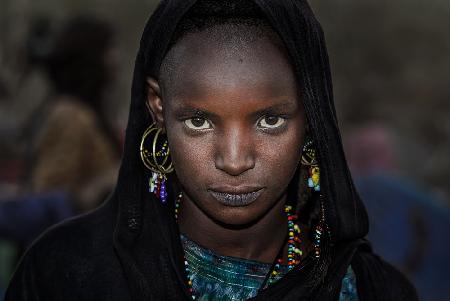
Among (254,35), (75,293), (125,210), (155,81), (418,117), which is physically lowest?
(418,117)

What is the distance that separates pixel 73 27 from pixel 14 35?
511 cm

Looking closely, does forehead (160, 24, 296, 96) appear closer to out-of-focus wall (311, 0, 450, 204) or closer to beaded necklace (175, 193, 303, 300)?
beaded necklace (175, 193, 303, 300)

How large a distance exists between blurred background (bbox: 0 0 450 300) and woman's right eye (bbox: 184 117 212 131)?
167cm

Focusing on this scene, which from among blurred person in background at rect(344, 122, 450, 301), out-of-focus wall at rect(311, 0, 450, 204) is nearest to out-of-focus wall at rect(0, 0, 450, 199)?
out-of-focus wall at rect(311, 0, 450, 204)

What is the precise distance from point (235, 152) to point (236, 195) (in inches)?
5.6

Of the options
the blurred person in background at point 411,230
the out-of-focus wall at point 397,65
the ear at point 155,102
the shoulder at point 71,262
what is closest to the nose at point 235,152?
the ear at point 155,102

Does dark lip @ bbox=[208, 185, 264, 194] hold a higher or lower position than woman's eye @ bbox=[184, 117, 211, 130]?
lower

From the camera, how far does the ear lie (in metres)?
2.22

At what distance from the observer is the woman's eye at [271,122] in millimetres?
2043

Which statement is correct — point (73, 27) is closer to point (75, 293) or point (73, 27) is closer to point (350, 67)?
point (75, 293)

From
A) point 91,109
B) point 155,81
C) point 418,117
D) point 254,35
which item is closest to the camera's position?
point 254,35

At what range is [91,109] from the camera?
4.52 meters

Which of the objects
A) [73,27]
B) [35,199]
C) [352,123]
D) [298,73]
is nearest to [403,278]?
[298,73]

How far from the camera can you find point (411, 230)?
572cm
